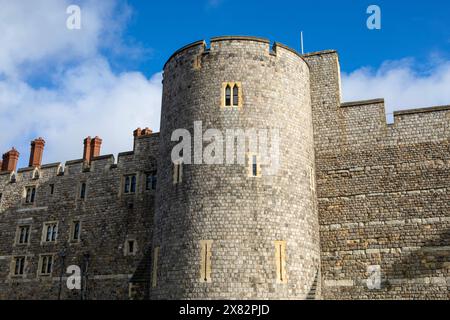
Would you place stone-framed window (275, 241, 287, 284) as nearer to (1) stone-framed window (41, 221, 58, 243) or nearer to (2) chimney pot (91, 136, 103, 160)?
(1) stone-framed window (41, 221, 58, 243)

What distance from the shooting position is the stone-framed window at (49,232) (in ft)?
94.8

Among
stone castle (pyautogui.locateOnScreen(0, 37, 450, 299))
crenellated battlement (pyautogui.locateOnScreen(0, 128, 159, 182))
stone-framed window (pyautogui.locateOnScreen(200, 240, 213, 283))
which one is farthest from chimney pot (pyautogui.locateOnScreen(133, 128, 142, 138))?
stone-framed window (pyautogui.locateOnScreen(200, 240, 213, 283))

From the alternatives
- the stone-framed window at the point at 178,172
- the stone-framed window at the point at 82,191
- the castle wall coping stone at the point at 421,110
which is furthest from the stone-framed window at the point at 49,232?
the castle wall coping stone at the point at 421,110

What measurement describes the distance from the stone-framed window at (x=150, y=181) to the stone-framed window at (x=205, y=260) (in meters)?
7.66

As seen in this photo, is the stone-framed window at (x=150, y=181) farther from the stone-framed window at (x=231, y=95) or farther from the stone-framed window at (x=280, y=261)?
the stone-framed window at (x=280, y=261)

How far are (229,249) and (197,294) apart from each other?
2052 millimetres

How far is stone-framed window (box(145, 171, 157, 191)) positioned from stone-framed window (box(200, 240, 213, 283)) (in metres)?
7.66

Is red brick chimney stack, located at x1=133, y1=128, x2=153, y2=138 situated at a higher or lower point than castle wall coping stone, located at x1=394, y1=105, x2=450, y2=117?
higher

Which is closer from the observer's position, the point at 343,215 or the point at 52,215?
the point at 343,215

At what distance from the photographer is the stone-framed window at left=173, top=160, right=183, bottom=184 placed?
21.5 metres
